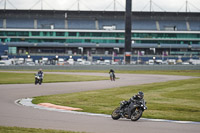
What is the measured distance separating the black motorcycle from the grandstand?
307 feet

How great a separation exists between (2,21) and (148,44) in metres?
42.5

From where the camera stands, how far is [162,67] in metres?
76.6

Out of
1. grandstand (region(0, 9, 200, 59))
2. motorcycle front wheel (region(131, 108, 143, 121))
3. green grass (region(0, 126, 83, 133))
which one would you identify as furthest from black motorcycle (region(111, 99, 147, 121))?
grandstand (region(0, 9, 200, 59))

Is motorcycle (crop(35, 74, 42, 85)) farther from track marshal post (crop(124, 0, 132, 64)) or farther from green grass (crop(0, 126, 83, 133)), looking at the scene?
track marshal post (crop(124, 0, 132, 64))

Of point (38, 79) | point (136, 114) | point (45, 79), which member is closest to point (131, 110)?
point (136, 114)

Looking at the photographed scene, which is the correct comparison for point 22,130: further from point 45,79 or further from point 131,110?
point 45,79

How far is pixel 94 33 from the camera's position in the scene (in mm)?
114062

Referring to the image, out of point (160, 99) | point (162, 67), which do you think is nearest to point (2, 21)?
point (162, 67)

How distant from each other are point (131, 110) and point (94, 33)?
3878 inches

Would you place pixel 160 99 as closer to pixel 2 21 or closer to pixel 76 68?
pixel 76 68

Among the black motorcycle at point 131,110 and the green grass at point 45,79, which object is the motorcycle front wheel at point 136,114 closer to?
the black motorcycle at point 131,110

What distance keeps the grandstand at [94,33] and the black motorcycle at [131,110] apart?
9370 cm

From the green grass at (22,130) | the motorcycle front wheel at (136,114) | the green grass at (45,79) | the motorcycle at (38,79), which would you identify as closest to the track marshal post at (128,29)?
the green grass at (45,79)

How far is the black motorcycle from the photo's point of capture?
16094 millimetres
